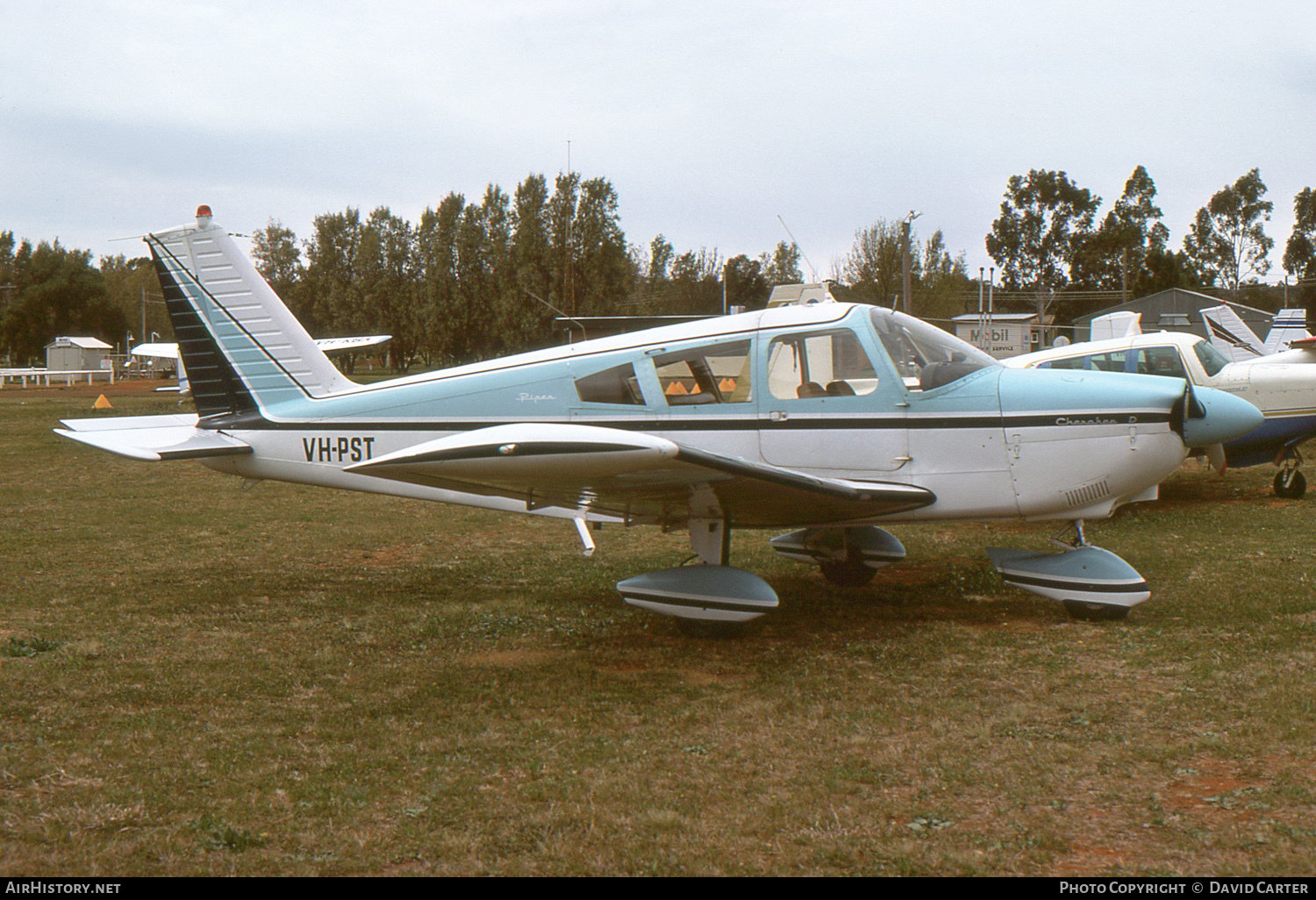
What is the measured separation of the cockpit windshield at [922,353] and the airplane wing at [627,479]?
76 cm

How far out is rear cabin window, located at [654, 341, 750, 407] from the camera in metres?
6.65

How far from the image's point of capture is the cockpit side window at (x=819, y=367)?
21.3ft

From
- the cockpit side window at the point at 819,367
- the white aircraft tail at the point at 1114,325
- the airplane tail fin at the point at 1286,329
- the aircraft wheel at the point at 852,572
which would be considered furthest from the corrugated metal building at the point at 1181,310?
the cockpit side window at the point at 819,367

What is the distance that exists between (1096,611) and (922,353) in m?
2.11

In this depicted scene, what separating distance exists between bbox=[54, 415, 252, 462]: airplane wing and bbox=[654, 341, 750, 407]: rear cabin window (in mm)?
3659

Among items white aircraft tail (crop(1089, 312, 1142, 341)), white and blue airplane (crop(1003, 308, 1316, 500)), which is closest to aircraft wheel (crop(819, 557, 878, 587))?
white and blue airplane (crop(1003, 308, 1316, 500))

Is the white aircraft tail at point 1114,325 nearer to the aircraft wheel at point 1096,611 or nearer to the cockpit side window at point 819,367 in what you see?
the aircraft wheel at point 1096,611

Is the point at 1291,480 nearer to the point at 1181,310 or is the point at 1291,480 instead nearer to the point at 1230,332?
the point at 1230,332

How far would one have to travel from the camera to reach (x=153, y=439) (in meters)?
7.77

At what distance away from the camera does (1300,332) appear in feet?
75.1

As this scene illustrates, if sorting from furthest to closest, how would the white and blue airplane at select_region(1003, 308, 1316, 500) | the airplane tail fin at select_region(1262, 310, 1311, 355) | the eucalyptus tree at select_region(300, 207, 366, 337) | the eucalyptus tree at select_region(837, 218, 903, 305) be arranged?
the eucalyptus tree at select_region(300, 207, 366, 337)
the eucalyptus tree at select_region(837, 218, 903, 305)
the airplane tail fin at select_region(1262, 310, 1311, 355)
the white and blue airplane at select_region(1003, 308, 1316, 500)

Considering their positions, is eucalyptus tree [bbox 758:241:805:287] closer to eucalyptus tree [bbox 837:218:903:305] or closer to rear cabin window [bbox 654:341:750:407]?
eucalyptus tree [bbox 837:218:903:305]

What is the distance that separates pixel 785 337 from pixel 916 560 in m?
3.37
